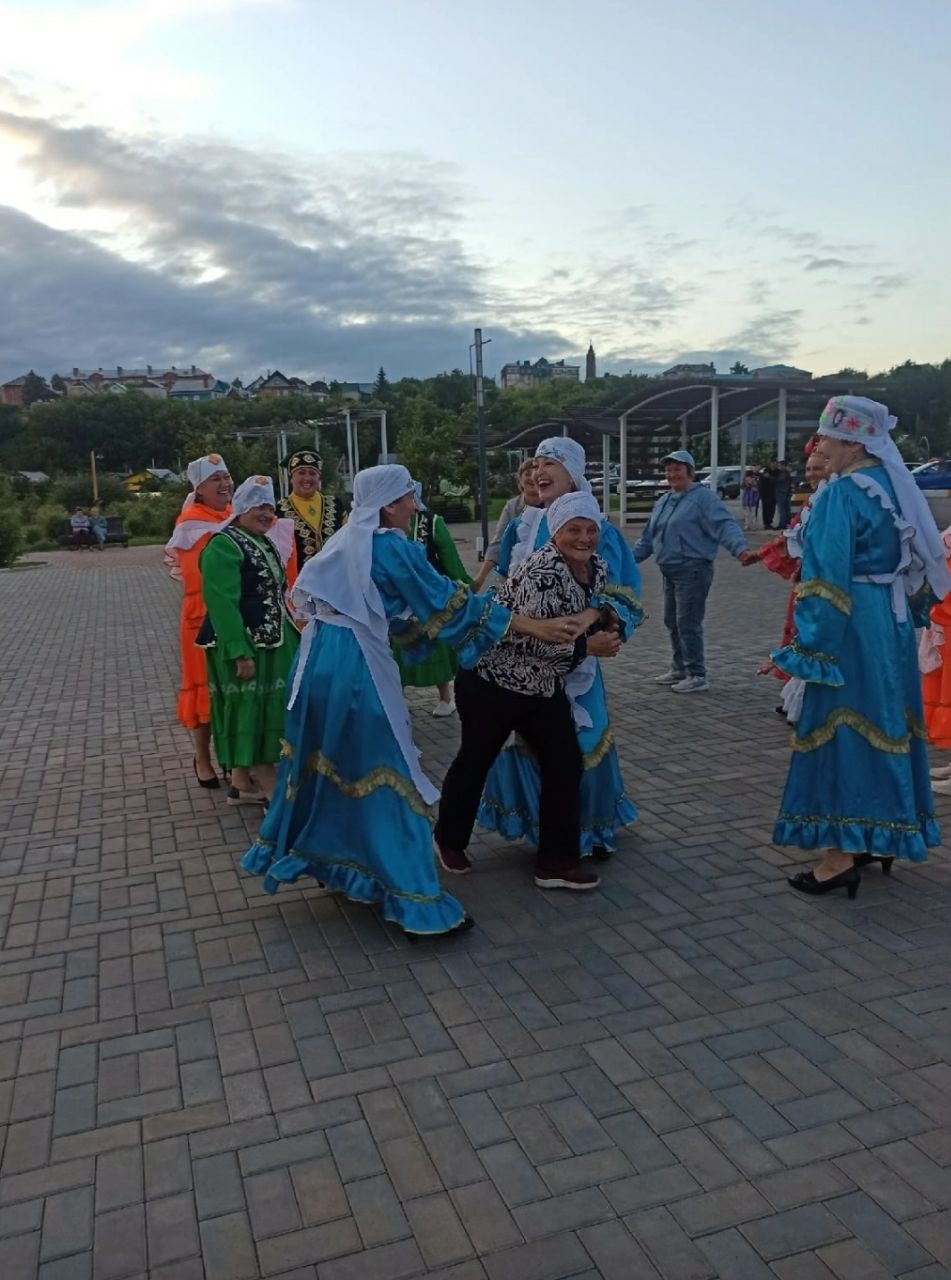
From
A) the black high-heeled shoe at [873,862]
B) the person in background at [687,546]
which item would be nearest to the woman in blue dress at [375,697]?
the black high-heeled shoe at [873,862]

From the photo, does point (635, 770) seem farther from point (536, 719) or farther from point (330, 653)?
Answer: point (330, 653)

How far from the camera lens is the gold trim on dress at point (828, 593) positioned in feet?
13.5

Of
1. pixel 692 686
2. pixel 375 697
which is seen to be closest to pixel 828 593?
pixel 375 697

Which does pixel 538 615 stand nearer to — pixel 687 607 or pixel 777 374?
pixel 687 607

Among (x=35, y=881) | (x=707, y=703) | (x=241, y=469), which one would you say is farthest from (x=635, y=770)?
(x=241, y=469)

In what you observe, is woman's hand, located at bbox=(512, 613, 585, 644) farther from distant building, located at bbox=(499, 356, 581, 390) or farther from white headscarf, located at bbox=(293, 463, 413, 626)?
distant building, located at bbox=(499, 356, 581, 390)

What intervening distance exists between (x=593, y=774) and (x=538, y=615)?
3.38ft

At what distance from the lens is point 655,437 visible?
26984 millimetres

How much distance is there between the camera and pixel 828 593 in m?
4.12

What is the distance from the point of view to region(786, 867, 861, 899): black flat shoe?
4.40 m

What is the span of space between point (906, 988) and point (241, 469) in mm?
35524

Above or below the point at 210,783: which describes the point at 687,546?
above

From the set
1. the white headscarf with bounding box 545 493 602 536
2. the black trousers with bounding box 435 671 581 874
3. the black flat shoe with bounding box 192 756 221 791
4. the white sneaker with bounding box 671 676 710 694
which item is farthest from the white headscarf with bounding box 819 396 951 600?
the white sneaker with bounding box 671 676 710 694

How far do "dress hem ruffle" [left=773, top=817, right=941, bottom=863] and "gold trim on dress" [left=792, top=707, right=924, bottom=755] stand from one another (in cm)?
32
